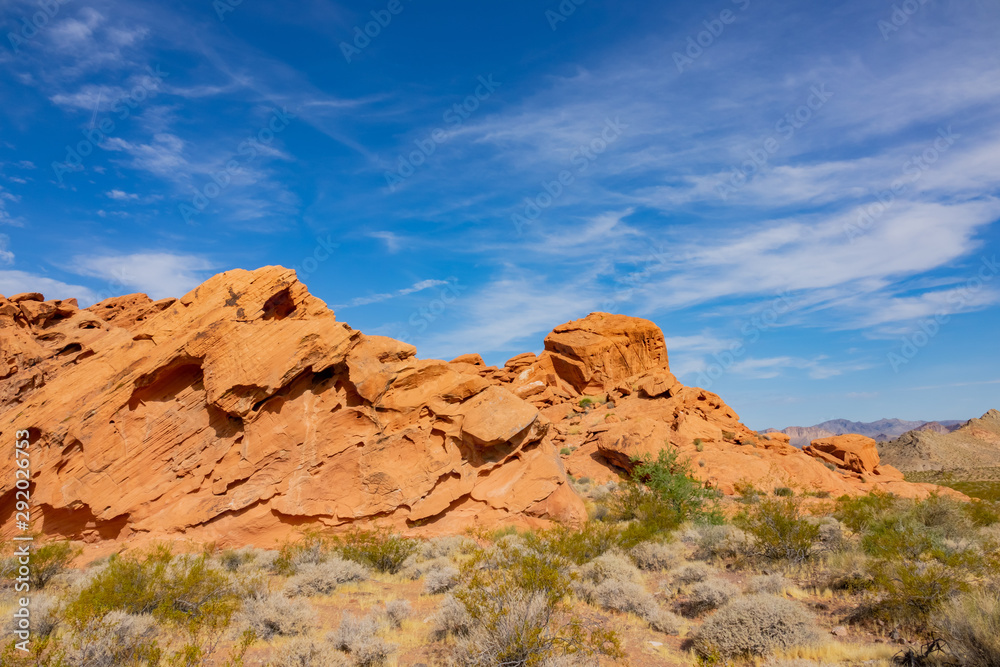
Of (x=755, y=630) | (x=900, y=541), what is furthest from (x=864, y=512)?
(x=755, y=630)

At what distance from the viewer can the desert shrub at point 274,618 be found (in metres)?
8.83

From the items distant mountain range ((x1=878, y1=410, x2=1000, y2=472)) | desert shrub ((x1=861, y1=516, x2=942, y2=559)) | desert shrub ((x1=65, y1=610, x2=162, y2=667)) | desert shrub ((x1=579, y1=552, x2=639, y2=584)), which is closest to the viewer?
desert shrub ((x1=65, y1=610, x2=162, y2=667))

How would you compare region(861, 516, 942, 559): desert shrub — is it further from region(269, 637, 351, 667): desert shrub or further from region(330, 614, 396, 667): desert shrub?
region(269, 637, 351, 667): desert shrub

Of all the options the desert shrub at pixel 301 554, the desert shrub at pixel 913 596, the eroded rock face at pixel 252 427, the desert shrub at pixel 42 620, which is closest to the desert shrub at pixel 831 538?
the desert shrub at pixel 913 596

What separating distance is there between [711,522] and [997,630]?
1155 centimetres

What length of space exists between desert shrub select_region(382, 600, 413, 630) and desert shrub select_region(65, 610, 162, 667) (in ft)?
12.0

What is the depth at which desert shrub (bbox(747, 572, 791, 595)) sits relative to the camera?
10148 mm

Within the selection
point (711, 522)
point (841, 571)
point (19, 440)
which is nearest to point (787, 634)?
point (841, 571)

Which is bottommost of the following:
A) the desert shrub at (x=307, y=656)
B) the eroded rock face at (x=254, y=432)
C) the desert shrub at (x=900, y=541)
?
the desert shrub at (x=307, y=656)

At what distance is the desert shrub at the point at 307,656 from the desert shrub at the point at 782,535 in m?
10.1

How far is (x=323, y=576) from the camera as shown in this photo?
11664 mm

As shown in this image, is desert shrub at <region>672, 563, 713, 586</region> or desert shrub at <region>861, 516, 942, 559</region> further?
desert shrub at <region>672, 563, 713, 586</region>

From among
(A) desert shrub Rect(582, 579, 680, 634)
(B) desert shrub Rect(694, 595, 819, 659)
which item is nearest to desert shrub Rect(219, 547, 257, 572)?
(A) desert shrub Rect(582, 579, 680, 634)

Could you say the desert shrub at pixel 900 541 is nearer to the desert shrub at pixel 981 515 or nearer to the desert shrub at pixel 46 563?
the desert shrub at pixel 981 515
